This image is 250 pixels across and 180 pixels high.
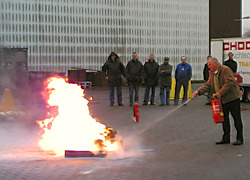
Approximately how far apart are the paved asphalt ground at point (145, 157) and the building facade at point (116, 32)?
470cm

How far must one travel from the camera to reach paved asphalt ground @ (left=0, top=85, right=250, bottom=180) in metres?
6.70

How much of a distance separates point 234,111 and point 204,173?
8.57 feet

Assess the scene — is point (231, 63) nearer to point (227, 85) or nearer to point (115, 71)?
point (115, 71)

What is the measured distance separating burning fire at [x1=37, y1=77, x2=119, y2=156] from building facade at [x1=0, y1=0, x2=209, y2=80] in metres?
5.71

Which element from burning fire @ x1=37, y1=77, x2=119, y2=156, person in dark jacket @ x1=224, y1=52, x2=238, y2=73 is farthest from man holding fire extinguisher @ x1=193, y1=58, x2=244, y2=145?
person in dark jacket @ x1=224, y1=52, x2=238, y2=73

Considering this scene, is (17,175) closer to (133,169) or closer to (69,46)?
(133,169)

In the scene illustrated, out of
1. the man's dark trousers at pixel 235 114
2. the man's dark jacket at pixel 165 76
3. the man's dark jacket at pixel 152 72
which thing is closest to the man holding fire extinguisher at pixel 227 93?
the man's dark trousers at pixel 235 114

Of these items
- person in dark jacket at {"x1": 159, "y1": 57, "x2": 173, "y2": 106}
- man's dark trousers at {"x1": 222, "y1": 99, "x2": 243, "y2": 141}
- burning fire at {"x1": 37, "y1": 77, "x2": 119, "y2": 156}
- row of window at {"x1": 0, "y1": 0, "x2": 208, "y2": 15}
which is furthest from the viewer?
person in dark jacket at {"x1": 159, "y1": 57, "x2": 173, "y2": 106}

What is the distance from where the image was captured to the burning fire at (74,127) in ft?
26.7

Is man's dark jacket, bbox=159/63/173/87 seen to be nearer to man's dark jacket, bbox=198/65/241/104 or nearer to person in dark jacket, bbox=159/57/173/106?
person in dark jacket, bbox=159/57/173/106

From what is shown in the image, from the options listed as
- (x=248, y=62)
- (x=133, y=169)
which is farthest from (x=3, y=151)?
(x=248, y=62)

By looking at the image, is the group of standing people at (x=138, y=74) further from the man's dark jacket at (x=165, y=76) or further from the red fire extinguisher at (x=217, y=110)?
the red fire extinguisher at (x=217, y=110)

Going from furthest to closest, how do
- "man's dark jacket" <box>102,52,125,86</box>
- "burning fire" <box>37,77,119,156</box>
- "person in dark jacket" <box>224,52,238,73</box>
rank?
1. "person in dark jacket" <box>224,52,238,73</box>
2. "man's dark jacket" <box>102,52,125,86</box>
3. "burning fire" <box>37,77,119,156</box>

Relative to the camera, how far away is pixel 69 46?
20578mm
